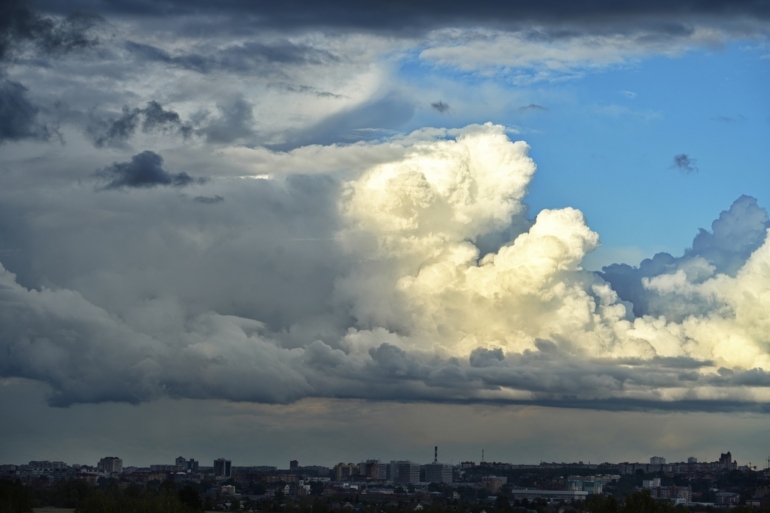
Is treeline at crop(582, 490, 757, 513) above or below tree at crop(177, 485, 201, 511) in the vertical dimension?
above

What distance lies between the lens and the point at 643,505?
131375 mm

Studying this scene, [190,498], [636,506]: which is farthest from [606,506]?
[190,498]

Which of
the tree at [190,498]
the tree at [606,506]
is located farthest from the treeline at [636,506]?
the tree at [190,498]

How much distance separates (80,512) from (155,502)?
14.4 metres

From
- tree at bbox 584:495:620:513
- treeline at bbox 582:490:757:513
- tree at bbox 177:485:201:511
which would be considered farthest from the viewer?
tree at bbox 177:485:201:511

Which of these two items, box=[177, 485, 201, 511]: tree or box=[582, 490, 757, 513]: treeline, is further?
box=[177, 485, 201, 511]: tree

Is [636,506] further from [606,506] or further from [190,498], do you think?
[190,498]

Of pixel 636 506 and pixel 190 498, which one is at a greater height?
pixel 636 506

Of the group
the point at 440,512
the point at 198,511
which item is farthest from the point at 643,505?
the point at 198,511

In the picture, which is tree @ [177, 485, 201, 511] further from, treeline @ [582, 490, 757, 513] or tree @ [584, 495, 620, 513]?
treeline @ [582, 490, 757, 513]

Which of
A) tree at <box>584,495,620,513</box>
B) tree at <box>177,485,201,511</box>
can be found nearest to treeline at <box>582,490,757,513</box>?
tree at <box>584,495,620,513</box>

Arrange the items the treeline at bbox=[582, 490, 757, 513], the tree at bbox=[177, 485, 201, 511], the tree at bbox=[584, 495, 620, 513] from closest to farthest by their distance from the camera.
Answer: the treeline at bbox=[582, 490, 757, 513]
the tree at bbox=[584, 495, 620, 513]
the tree at bbox=[177, 485, 201, 511]

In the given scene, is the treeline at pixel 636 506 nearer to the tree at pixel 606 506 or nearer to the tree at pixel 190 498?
the tree at pixel 606 506

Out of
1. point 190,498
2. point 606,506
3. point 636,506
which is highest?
point 636,506
